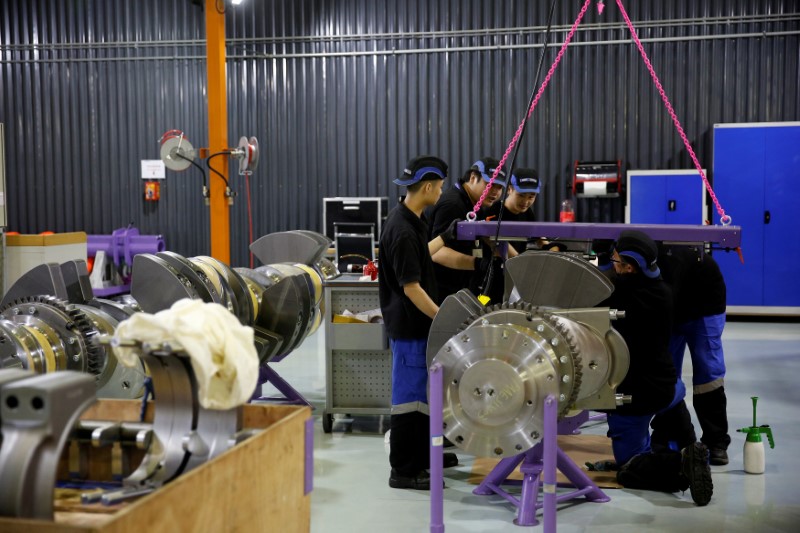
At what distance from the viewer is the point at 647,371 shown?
3.88 metres

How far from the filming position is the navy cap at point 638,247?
147 inches

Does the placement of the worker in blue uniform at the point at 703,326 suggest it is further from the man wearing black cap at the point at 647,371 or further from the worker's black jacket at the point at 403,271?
the worker's black jacket at the point at 403,271

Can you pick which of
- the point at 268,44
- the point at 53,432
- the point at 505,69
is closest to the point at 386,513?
the point at 53,432

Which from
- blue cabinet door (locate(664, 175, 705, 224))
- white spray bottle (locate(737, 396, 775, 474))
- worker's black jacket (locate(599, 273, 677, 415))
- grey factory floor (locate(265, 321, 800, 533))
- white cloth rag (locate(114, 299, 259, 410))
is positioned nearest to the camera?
white cloth rag (locate(114, 299, 259, 410))

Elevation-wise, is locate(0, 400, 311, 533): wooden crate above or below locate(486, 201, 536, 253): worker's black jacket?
below

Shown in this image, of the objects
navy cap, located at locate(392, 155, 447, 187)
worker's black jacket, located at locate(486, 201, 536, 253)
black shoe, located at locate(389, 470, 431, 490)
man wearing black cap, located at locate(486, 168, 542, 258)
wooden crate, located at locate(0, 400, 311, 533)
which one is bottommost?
black shoe, located at locate(389, 470, 431, 490)

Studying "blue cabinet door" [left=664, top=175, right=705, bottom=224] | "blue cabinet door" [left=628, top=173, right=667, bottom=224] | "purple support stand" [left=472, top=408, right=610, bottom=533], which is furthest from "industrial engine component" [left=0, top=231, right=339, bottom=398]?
"blue cabinet door" [left=664, top=175, right=705, bottom=224]

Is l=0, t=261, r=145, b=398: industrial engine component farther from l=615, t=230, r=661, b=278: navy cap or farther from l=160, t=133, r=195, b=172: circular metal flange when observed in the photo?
l=160, t=133, r=195, b=172: circular metal flange

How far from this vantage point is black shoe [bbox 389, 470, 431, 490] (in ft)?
13.4

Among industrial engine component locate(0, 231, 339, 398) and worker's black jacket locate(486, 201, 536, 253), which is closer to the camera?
industrial engine component locate(0, 231, 339, 398)

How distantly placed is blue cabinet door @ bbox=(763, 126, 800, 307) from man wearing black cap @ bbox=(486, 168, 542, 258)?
547 centimetres

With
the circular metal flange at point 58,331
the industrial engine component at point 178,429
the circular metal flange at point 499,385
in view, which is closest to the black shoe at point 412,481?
the circular metal flange at point 499,385

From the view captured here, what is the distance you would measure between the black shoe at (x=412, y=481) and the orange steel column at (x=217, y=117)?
3939 millimetres

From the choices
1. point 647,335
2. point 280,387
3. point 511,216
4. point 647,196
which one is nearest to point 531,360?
point 647,335
